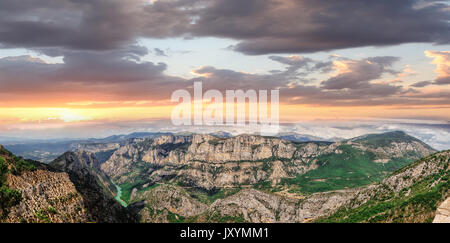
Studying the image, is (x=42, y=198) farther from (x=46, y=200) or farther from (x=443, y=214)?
(x=443, y=214)

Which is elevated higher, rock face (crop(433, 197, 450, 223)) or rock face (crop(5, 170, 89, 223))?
rock face (crop(433, 197, 450, 223))

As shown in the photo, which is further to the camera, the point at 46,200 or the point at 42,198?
the point at 46,200

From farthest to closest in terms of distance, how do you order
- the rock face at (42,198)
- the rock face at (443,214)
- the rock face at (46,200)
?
1. the rock face at (42,198)
2. the rock face at (46,200)
3. the rock face at (443,214)

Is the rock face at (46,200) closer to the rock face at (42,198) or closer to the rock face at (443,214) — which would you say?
the rock face at (42,198)

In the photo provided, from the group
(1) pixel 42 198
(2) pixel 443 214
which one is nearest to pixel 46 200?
(1) pixel 42 198

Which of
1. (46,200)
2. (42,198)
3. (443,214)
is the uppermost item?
(443,214)

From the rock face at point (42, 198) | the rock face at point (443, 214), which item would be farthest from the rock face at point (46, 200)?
the rock face at point (443, 214)

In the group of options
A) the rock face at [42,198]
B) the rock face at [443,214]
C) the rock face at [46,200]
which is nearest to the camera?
the rock face at [443,214]

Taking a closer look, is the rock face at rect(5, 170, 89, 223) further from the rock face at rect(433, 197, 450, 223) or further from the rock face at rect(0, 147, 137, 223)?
the rock face at rect(433, 197, 450, 223)

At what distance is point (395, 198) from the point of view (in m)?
197

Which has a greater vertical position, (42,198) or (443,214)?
(443,214)

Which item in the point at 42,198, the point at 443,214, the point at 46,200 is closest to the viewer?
the point at 443,214

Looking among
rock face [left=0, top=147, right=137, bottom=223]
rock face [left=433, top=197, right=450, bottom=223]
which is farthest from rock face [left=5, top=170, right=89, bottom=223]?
rock face [left=433, top=197, right=450, bottom=223]
